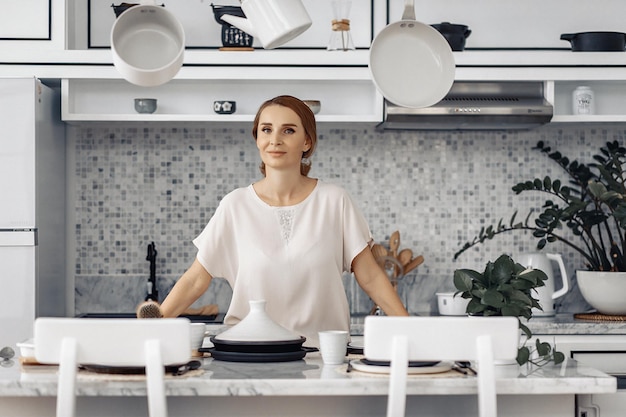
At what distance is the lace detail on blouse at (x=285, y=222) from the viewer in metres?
2.69

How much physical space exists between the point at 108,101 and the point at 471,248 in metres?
1.80

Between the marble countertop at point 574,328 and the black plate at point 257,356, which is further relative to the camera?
the marble countertop at point 574,328

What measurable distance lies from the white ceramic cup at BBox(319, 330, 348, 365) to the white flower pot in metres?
1.98

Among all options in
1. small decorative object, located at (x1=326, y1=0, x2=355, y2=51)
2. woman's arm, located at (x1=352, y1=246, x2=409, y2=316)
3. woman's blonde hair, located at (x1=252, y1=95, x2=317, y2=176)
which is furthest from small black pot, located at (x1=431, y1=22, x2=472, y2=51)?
woman's arm, located at (x1=352, y1=246, x2=409, y2=316)

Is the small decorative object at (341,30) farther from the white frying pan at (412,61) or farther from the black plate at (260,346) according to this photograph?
the black plate at (260,346)

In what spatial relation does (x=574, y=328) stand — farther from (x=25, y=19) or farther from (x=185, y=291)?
(x=25, y=19)

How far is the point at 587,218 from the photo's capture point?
12.7ft

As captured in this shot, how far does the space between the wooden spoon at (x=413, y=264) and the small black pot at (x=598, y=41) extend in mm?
1157

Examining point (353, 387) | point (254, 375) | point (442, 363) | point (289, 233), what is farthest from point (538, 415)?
point (289, 233)

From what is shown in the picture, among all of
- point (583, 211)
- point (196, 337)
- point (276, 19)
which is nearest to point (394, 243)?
point (583, 211)

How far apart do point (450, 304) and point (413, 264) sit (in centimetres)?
28

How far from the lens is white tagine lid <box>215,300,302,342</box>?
2188mm

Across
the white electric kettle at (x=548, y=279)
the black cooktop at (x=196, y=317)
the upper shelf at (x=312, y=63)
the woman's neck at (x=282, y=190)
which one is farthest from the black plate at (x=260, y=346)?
the white electric kettle at (x=548, y=279)

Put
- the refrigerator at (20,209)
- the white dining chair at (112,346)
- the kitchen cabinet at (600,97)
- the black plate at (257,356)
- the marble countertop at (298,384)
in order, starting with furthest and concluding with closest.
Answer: the kitchen cabinet at (600,97), the refrigerator at (20,209), the black plate at (257,356), the marble countertop at (298,384), the white dining chair at (112,346)
